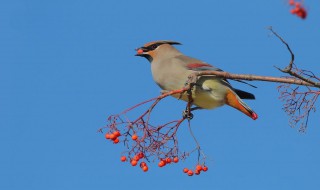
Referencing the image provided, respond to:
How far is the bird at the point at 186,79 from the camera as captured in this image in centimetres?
427

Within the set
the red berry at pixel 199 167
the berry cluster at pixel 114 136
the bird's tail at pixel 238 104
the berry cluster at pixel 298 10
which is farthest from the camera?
the bird's tail at pixel 238 104

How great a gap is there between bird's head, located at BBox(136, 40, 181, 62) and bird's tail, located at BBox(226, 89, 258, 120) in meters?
0.80

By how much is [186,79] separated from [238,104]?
0.50 meters

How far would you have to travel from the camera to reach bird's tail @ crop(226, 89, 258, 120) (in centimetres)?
416

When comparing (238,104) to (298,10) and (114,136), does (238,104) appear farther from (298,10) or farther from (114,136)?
(298,10)

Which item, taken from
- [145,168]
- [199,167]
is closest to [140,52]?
[199,167]

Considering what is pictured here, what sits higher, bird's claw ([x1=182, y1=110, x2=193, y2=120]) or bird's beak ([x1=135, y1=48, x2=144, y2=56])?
bird's beak ([x1=135, y1=48, x2=144, y2=56])

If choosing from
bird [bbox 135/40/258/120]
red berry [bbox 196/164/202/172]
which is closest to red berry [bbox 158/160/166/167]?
red berry [bbox 196/164/202/172]

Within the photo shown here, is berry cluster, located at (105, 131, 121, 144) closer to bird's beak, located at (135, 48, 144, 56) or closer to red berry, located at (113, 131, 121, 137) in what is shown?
red berry, located at (113, 131, 121, 137)

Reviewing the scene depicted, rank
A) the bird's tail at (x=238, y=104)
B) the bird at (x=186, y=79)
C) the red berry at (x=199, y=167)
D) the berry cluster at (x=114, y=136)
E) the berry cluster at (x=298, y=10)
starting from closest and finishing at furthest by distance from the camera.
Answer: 1. the berry cluster at (x=298, y=10)
2. the berry cluster at (x=114, y=136)
3. the red berry at (x=199, y=167)
4. the bird's tail at (x=238, y=104)
5. the bird at (x=186, y=79)

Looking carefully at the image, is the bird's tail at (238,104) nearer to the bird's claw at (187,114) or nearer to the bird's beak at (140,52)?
the bird's claw at (187,114)

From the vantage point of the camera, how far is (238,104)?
14.1 feet

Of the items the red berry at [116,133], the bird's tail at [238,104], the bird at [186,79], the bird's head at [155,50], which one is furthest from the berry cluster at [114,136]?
the bird's head at [155,50]

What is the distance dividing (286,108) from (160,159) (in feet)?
2.97
